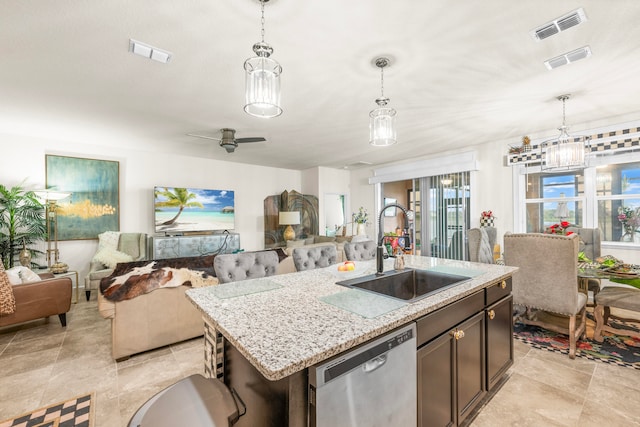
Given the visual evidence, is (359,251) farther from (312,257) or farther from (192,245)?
(192,245)

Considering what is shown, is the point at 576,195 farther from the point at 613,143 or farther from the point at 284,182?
the point at 284,182

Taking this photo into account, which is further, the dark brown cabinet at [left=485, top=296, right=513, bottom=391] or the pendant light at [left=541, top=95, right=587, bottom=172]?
the pendant light at [left=541, top=95, right=587, bottom=172]

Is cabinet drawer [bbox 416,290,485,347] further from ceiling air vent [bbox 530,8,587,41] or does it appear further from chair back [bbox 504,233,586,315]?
ceiling air vent [bbox 530,8,587,41]

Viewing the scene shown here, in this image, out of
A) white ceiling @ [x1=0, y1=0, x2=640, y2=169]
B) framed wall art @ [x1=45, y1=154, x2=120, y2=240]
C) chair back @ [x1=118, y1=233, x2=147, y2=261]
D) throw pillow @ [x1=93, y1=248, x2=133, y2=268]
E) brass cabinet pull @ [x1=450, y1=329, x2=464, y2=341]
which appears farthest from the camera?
chair back @ [x1=118, y1=233, x2=147, y2=261]

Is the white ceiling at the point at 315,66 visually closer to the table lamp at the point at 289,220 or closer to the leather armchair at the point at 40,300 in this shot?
the leather armchair at the point at 40,300

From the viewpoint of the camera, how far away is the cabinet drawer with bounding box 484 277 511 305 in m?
1.73

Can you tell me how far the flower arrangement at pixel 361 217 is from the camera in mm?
6988

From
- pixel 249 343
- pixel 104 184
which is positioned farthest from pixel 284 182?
pixel 249 343

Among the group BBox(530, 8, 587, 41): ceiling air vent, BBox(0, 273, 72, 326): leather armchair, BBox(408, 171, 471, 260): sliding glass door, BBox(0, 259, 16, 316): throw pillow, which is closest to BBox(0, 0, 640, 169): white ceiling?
BBox(530, 8, 587, 41): ceiling air vent

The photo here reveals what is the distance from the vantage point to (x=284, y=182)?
744 centimetres

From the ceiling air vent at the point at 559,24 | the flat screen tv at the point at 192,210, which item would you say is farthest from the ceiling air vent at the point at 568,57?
the flat screen tv at the point at 192,210

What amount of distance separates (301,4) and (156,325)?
2.88 meters

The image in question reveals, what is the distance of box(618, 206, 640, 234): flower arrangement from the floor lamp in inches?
310

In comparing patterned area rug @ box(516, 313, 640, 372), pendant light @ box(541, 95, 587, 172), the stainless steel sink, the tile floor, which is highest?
pendant light @ box(541, 95, 587, 172)
